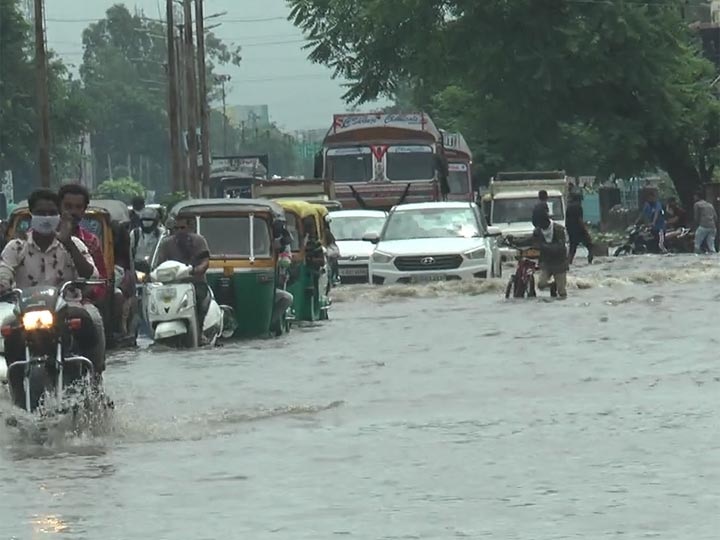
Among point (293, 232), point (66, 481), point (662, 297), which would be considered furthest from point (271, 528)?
point (662, 297)

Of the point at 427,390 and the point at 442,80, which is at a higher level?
the point at 442,80

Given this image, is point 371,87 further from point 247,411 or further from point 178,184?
point 247,411

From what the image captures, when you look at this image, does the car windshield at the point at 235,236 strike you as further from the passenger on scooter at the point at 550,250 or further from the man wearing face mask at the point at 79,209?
the man wearing face mask at the point at 79,209

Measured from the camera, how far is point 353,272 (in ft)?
118

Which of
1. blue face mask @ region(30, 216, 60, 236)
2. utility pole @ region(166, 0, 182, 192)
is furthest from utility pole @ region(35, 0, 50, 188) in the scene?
blue face mask @ region(30, 216, 60, 236)

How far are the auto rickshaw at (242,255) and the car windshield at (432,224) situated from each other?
32.6 ft

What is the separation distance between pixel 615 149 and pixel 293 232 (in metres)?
30.4

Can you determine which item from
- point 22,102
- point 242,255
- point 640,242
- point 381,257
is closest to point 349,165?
point 640,242

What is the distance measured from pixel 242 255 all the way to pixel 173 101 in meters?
38.6

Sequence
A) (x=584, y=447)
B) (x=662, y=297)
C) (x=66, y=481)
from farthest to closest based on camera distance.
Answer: (x=662, y=297) < (x=584, y=447) < (x=66, y=481)

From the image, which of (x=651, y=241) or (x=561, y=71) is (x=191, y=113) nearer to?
(x=561, y=71)

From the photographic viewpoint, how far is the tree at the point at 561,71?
52.0 meters

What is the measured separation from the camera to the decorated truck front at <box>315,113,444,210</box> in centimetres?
4450

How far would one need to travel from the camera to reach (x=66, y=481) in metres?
11.4
